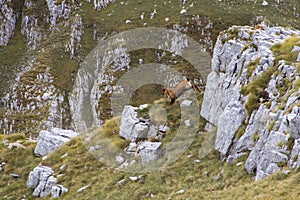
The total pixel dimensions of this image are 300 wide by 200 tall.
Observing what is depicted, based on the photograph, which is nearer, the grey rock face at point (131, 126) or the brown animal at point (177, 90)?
the grey rock face at point (131, 126)

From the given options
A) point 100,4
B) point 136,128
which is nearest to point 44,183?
point 136,128

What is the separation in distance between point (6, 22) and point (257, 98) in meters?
173

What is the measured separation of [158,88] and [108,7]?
57.6m

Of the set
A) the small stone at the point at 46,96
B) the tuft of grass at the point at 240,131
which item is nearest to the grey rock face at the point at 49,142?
the tuft of grass at the point at 240,131

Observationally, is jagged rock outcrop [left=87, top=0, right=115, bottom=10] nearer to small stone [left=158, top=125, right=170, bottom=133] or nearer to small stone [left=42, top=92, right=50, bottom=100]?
small stone [left=42, top=92, right=50, bottom=100]

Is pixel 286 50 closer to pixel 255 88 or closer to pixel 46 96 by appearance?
pixel 255 88

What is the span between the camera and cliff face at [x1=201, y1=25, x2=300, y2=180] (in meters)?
18.9

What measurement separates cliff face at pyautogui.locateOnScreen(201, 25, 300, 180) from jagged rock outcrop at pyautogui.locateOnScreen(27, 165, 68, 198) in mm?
13445

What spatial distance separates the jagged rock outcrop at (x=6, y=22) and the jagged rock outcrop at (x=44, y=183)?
153 metres

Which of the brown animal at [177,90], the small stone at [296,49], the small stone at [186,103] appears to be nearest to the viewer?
the small stone at [296,49]

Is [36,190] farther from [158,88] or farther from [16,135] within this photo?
[158,88]

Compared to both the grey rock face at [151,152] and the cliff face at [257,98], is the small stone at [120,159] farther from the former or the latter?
the cliff face at [257,98]

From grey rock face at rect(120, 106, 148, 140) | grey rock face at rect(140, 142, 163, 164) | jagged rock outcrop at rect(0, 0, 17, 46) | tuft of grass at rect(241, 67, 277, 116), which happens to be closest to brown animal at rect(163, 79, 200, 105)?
grey rock face at rect(120, 106, 148, 140)

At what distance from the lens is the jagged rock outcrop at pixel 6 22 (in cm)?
16838
